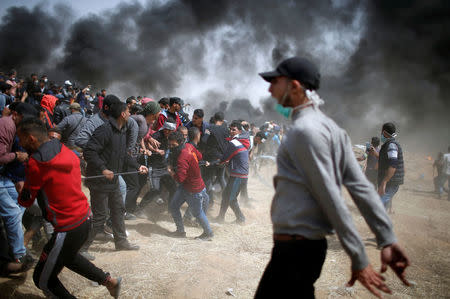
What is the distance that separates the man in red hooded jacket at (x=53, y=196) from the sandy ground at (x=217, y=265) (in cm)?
87

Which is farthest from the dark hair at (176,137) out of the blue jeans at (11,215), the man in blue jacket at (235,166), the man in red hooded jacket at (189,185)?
the blue jeans at (11,215)

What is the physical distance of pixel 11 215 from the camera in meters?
3.03

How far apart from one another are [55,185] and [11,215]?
4.48ft

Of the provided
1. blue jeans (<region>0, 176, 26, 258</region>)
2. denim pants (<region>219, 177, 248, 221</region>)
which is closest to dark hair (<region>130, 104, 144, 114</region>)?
denim pants (<region>219, 177, 248, 221</region>)

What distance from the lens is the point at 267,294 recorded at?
1.53 metres

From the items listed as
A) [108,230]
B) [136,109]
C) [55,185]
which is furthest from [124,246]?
[136,109]

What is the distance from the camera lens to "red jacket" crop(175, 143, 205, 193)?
4.48 meters

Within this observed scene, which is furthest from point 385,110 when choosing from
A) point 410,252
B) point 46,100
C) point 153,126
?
point 46,100

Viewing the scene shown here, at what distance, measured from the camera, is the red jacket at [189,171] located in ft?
14.7

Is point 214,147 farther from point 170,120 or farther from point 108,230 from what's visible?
point 108,230

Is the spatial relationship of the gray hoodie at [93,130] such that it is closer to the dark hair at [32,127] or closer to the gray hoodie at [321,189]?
the dark hair at [32,127]

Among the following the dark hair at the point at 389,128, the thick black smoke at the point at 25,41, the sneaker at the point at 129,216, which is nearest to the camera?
the dark hair at the point at 389,128

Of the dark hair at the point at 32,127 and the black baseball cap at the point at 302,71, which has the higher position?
the black baseball cap at the point at 302,71

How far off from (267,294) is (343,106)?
88.8 feet
